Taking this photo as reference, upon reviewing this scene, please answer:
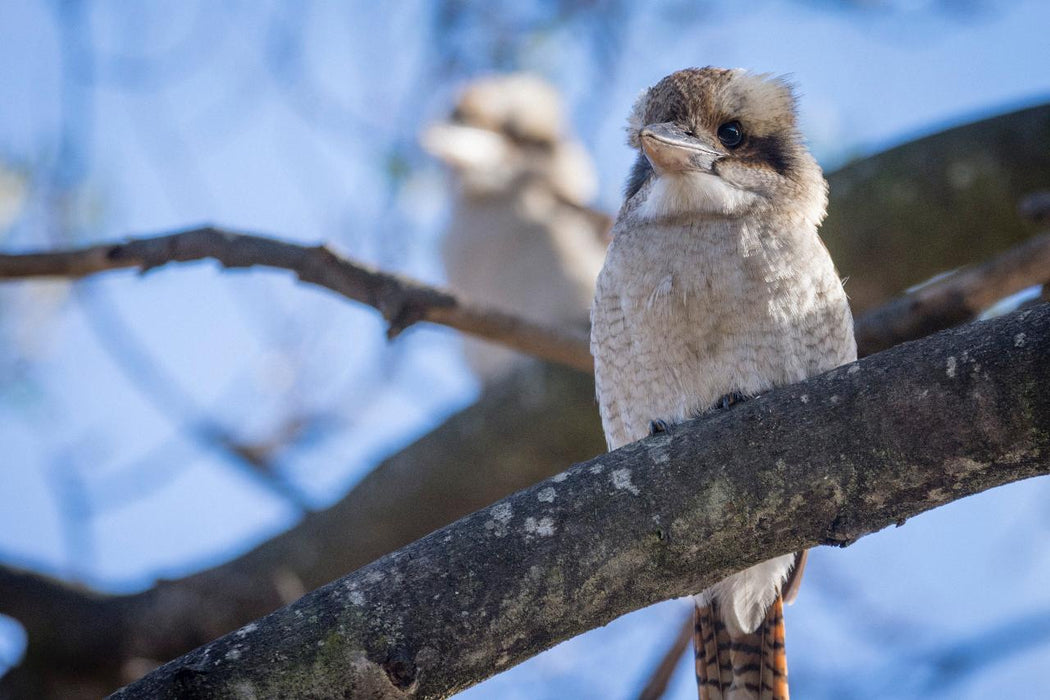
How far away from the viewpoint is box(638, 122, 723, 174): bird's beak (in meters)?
2.68

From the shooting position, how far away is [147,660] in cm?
379

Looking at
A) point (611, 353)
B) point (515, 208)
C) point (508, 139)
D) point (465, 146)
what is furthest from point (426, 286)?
point (508, 139)

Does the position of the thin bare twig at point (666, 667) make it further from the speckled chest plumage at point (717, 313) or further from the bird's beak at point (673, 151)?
the bird's beak at point (673, 151)

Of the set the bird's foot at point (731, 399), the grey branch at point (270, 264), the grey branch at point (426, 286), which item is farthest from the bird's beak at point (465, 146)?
the bird's foot at point (731, 399)

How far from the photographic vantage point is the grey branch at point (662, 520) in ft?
5.59

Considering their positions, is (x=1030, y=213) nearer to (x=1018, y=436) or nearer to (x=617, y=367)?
(x=617, y=367)

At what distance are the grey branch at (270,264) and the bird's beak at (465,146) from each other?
137 inches

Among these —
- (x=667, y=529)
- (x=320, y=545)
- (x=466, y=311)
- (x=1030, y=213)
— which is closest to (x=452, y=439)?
(x=320, y=545)

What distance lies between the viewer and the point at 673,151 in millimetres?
2688

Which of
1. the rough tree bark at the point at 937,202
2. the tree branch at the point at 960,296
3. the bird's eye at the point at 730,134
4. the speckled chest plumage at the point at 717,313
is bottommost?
the speckled chest plumage at the point at 717,313

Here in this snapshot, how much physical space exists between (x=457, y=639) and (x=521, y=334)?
5.83ft

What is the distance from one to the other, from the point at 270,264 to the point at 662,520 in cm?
159

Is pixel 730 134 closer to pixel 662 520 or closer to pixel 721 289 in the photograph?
pixel 721 289

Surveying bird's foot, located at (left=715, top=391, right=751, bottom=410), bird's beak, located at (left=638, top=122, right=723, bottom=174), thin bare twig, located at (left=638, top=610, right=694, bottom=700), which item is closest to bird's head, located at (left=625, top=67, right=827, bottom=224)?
bird's beak, located at (left=638, top=122, right=723, bottom=174)
